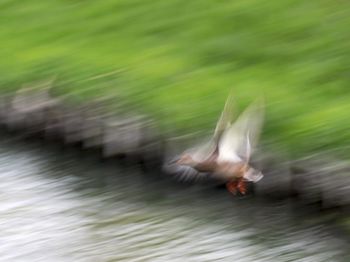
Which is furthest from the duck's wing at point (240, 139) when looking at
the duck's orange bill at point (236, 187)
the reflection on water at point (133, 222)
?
Result: the reflection on water at point (133, 222)

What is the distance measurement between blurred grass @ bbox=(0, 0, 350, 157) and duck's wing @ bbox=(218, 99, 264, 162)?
9 centimetres

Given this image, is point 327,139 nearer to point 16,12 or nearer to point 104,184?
point 104,184

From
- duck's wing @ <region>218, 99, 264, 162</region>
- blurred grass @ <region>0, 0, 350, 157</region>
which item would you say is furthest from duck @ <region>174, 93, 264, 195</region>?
blurred grass @ <region>0, 0, 350, 157</region>

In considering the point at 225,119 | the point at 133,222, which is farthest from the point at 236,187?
the point at 133,222

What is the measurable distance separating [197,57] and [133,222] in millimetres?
1607

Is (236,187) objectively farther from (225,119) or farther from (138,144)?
(138,144)

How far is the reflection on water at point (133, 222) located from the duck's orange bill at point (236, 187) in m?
0.06

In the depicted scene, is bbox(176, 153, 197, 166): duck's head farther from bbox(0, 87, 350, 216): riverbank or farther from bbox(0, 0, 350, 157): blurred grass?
bbox(0, 0, 350, 157): blurred grass

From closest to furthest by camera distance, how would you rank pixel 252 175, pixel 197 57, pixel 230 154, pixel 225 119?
pixel 252 175
pixel 230 154
pixel 225 119
pixel 197 57

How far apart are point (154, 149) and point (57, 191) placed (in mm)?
609

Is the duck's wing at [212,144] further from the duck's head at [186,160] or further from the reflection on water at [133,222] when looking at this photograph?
the reflection on water at [133,222]

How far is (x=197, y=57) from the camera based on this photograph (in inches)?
297

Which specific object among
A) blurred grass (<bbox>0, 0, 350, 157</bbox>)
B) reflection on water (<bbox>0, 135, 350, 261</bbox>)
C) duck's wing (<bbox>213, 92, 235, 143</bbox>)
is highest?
blurred grass (<bbox>0, 0, 350, 157</bbox>)

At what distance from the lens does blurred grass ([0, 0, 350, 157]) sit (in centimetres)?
676
